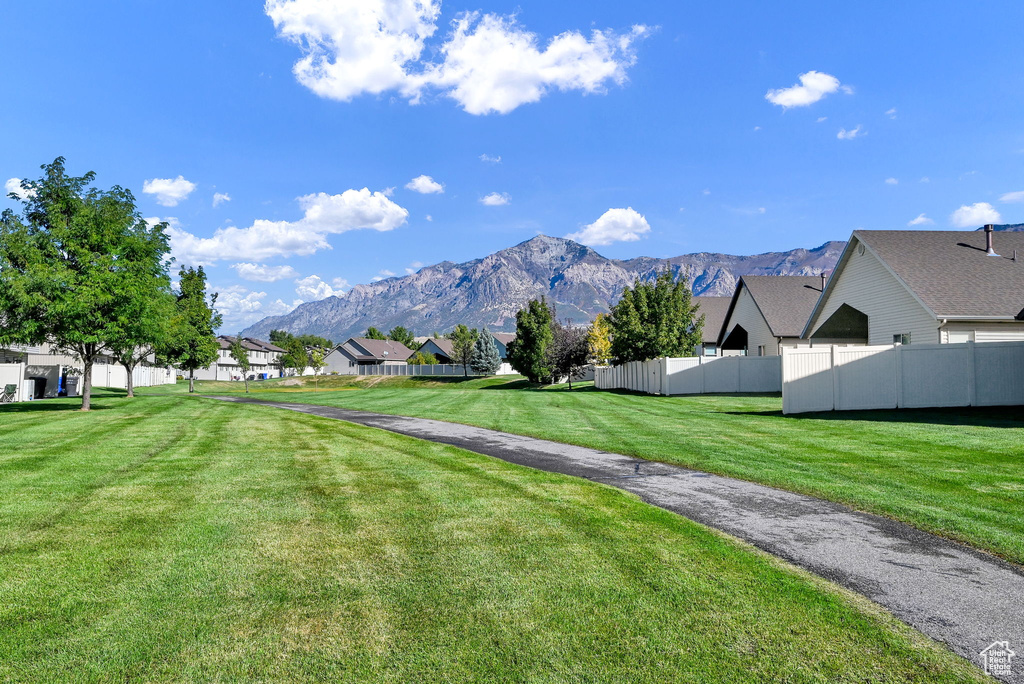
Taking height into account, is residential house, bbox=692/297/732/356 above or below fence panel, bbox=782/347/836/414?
above

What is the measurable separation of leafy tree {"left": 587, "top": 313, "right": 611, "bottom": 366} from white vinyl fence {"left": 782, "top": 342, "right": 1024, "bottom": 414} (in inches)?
1414

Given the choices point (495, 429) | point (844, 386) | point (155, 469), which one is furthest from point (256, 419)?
point (844, 386)

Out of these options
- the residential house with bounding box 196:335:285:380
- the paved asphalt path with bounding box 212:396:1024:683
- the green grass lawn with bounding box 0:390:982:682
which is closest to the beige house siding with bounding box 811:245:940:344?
the paved asphalt path with bounding box 212:396:1024:683

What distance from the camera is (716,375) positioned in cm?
3216

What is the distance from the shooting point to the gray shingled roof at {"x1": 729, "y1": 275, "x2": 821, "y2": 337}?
37375 millimetres

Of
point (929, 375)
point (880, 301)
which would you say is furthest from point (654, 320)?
point (929, 375)

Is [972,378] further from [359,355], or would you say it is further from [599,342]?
[359,355]

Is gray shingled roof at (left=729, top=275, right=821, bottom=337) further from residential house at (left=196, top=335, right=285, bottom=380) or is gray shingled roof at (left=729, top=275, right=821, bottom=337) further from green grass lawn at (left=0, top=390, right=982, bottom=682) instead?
residential house at (left=196, top=335, right=285, bottom=380)

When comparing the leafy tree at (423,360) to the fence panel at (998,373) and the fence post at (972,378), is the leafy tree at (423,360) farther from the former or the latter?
the fence panel at (998,373)

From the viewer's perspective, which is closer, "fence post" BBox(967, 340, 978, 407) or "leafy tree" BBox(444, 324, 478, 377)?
"fence post" BBox(967, 340, 978, 407)

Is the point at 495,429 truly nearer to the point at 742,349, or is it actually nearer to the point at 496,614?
the point at 496,614

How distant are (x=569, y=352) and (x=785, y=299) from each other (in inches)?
832

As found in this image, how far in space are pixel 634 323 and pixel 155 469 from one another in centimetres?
3277

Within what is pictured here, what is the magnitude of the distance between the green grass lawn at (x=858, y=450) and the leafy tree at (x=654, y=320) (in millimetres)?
16382
